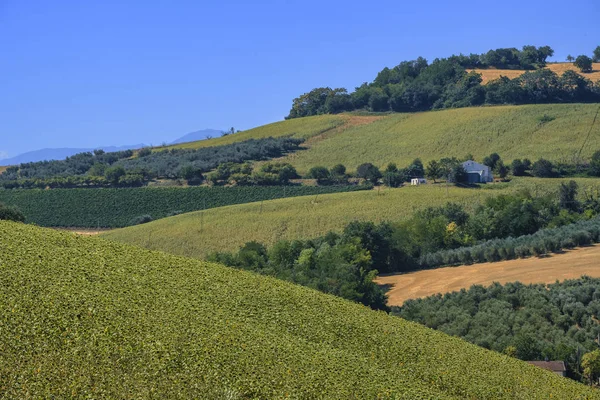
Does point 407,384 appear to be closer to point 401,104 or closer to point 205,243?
point 205,243

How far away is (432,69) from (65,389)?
17899 cm

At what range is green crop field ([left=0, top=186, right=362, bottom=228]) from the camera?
104312 mm

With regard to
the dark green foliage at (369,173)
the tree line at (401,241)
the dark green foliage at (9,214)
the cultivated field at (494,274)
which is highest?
the dark green foliage at (9,214)

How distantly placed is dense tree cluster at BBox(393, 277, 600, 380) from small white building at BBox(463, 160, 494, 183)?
50.0m

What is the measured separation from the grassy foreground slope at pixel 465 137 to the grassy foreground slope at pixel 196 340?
89.7 m

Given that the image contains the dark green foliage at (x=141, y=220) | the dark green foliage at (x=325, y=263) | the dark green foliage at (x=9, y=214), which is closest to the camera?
the dark green foliage at (x=9, y=214)

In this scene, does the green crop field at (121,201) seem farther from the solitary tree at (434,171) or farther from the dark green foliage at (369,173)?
the solitary tree at (434,171)

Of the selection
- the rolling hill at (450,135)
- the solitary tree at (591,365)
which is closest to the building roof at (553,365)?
the solitary tree at (591,365)

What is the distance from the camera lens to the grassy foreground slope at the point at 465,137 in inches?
4911

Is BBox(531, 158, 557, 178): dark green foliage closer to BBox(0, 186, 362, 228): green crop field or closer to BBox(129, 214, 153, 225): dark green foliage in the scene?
BBox(0, 186, 362, 228): green crop field

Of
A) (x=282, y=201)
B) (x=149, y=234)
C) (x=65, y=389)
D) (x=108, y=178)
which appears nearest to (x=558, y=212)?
(x=282, y=201)

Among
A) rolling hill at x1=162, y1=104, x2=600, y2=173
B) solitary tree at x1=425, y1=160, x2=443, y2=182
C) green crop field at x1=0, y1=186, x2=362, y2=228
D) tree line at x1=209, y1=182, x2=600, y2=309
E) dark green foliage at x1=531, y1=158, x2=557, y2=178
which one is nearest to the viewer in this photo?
tree line at x1=209, y1=182, x2=600, y2=309

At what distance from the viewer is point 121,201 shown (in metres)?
111

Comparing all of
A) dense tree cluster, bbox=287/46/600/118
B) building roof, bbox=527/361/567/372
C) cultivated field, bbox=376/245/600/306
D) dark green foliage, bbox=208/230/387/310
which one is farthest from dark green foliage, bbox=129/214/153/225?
dense tree cluster, bbox=287/46/600/118
